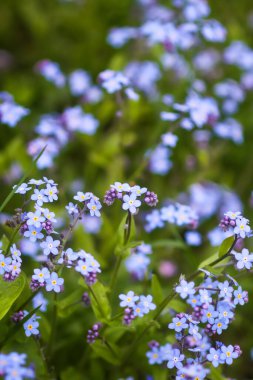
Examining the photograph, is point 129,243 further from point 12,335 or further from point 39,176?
point 39,176

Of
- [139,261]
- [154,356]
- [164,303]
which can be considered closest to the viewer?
[164,303]

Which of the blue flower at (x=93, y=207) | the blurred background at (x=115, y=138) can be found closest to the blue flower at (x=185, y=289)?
the blue flower at (x=93, y=207)

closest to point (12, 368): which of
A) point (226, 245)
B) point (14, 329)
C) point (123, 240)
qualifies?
point (14, 329)

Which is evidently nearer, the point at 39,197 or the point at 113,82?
the point at 39,197

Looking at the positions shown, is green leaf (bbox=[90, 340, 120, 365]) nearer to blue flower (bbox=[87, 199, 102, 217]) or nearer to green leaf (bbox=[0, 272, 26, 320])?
green leaf (bbox=[0, 272, 26, 320])

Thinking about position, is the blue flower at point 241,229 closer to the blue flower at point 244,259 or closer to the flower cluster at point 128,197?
the blue flower at point 244,259

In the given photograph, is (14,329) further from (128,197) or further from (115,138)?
(115,138)

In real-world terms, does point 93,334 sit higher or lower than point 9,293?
lower
